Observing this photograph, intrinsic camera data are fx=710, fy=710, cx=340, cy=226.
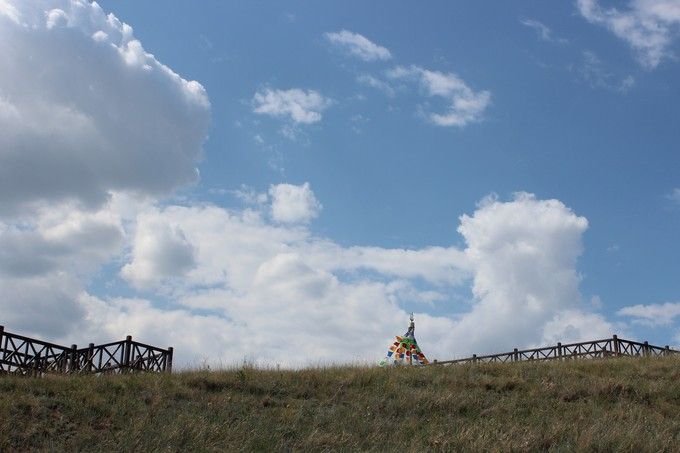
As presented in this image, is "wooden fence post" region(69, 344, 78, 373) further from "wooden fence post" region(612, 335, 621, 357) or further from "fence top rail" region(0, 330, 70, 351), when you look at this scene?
"wooden fence post" region(612, 335, 621, 357)

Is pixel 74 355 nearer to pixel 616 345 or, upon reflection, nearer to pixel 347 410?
pixel 347 410

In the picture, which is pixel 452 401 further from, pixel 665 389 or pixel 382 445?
pixel 665 389

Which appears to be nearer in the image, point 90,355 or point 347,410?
point 347,410

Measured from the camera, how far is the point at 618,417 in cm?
1681

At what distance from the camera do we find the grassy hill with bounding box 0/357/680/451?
1449 centimetres

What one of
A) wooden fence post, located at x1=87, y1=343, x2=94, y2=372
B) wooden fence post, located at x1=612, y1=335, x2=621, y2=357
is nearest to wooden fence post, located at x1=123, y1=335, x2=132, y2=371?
wooden fence post, located at x1=87, y1=343, x2=94, y2=372

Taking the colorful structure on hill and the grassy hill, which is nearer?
the grassy hill

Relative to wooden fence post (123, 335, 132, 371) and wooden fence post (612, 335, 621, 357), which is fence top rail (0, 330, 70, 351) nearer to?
wooden fence post (123, 335, 132, 371)

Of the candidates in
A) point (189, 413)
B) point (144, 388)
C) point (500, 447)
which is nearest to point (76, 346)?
point (144, 388)

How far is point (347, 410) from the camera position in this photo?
16625 mm

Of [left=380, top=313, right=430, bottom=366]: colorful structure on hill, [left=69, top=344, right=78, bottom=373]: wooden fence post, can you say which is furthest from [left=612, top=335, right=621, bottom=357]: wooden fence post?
[left=69, top=344, right=78, bottom=373]: wooden fence post

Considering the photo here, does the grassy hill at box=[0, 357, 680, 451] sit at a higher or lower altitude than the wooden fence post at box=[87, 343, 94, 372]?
lower

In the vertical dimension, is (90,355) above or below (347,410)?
above

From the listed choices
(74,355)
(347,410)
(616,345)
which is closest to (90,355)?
(74,355)
